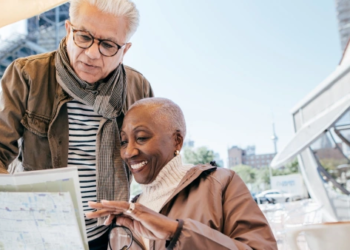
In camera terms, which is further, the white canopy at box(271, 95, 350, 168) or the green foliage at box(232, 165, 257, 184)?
the green foliage at box(232, 165, 257, 184)

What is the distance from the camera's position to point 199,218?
92 cm

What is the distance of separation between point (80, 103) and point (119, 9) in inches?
13.0

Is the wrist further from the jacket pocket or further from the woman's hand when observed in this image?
the jacket pocket

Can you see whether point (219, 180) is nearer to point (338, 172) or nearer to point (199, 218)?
point (199, 218)

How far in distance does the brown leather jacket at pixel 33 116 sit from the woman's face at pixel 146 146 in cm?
21

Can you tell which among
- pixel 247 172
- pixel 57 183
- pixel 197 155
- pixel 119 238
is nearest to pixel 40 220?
pixel 57 183

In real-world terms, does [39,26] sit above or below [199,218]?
above

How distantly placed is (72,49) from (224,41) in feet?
11.1

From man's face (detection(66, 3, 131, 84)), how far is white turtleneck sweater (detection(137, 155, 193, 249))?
36cm

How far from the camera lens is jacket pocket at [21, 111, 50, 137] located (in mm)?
1107

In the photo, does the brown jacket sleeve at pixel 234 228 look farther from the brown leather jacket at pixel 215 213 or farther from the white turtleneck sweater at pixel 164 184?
the white turtleneck sweater at pixel 164 184

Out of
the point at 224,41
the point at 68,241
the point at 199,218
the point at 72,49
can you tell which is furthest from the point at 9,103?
the point at 224,41

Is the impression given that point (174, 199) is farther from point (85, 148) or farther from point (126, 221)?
point (85, 148)

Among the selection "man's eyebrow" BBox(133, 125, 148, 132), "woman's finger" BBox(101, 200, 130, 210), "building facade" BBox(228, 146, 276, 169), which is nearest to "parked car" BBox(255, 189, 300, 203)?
"building facade" BBox(228, 146, 276, 169)
